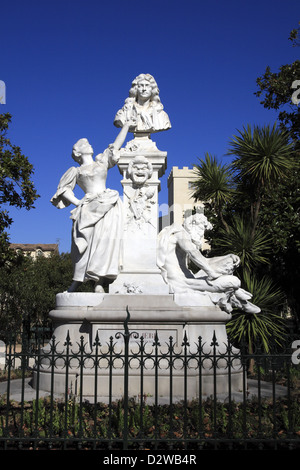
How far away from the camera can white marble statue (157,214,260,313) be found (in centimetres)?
773

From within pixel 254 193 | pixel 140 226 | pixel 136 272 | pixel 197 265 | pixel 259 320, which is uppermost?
pixel 254 193

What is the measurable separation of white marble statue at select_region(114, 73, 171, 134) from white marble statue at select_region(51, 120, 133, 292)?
678mm

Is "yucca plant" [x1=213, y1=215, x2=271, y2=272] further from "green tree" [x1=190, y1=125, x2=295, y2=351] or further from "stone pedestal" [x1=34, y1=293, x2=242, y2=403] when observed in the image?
"stone pedestal" [x1=34, y1=293, x2=242, y2=403]

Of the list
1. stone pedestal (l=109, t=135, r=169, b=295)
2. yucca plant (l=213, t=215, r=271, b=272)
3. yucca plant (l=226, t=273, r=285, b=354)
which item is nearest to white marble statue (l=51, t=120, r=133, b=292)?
stone pedestal (l=109, t=135, r=169, b=295)

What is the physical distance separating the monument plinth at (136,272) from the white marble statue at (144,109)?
2 centimetres

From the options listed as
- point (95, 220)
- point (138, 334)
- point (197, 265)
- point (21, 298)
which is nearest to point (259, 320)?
point (197, 265)

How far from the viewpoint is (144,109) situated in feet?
27.7

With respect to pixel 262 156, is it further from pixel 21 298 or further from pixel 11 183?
pixel 21 298

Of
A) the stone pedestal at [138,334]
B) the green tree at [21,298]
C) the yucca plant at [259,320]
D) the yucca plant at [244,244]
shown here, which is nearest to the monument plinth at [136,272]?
the stone pedestal at [138,334]

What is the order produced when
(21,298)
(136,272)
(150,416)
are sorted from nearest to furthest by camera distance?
(150,416) < (136,272) < (21,298)

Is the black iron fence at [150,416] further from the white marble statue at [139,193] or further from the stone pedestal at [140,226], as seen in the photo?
the white marble statue at [139,193]

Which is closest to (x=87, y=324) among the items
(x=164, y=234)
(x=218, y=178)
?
(x=164, y=234)

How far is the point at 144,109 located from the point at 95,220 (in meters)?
2.34

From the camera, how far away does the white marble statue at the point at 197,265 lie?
773 centimetres
